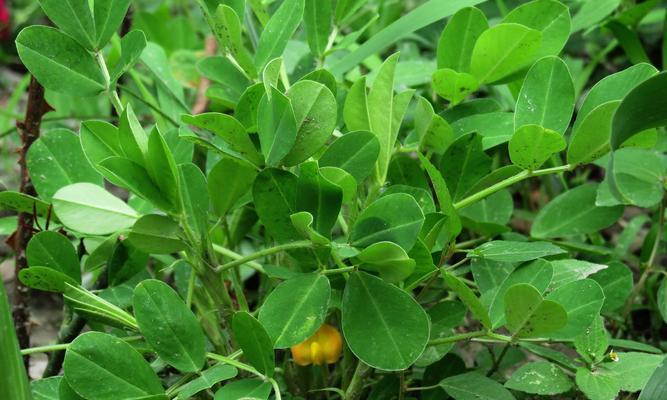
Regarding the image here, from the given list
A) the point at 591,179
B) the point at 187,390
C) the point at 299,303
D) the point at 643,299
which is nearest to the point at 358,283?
the point at 299,303

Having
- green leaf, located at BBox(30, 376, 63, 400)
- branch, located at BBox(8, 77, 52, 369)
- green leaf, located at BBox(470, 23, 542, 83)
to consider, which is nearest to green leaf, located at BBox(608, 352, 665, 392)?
green leaf, located at BBox(470, 23, 542, 83)

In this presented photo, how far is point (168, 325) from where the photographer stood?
0.76 metres

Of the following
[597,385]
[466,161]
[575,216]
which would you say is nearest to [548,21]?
[466,161]

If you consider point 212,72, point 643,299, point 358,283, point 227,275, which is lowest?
point 643,299

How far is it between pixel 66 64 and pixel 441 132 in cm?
39

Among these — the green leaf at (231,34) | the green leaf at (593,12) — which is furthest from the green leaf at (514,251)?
the green leaf at (593,12)

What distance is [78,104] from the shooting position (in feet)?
5.60

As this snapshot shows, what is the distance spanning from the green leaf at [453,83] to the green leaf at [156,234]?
12.9 inches

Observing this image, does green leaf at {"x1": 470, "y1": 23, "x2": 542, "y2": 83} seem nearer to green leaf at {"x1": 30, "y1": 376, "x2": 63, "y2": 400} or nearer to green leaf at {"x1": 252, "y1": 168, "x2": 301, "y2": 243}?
green leaf at {"x1": 252, "y1": 168, "x2": 301, "y2": 243}

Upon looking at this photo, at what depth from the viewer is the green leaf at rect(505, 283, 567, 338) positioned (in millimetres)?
699

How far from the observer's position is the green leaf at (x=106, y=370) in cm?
72

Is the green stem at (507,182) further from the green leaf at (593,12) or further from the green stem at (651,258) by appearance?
the green leaf at (593,12)

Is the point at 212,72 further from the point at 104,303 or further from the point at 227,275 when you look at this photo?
the point at 104,303

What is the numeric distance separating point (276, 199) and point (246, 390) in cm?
17
